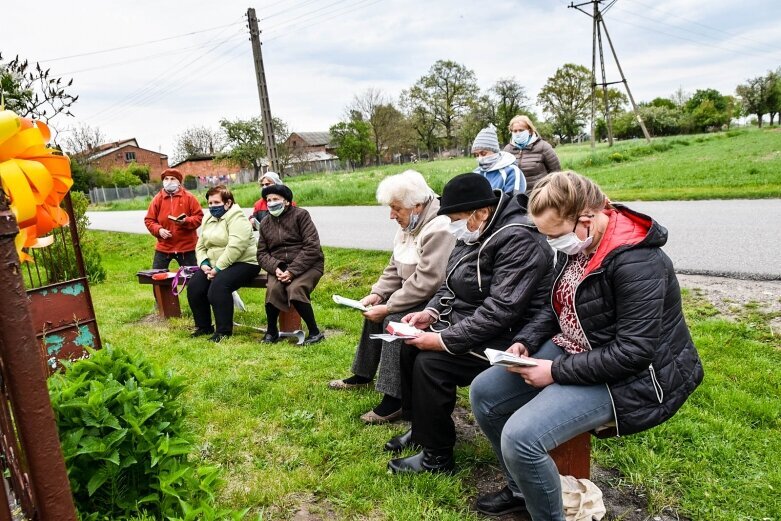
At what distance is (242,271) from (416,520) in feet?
12.6

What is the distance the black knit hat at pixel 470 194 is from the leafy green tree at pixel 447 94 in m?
59.3

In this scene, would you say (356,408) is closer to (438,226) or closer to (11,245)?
(438,226)

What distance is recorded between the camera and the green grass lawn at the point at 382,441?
2.75 meters

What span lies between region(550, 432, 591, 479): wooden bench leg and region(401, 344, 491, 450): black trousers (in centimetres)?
59

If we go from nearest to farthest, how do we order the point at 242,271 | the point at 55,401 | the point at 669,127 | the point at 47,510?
the point at 47,510
the point at 55,401
the point at 242,271
the point at 669,127

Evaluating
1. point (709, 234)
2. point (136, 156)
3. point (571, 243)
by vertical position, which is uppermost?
point (136, 156)

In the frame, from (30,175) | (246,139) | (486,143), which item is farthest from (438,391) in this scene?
(246,139)

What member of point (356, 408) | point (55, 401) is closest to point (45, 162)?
point (55, 401)

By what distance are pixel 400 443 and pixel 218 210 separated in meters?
3.65

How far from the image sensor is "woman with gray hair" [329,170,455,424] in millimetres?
3666

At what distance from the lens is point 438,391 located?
2990 mm

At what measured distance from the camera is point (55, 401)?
193cm

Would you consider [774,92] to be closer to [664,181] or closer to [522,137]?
[664,181]

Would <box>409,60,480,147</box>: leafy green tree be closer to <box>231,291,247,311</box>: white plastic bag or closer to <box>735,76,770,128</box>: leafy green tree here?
<box>735,76,770,128</box>: leafy green tree
